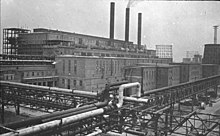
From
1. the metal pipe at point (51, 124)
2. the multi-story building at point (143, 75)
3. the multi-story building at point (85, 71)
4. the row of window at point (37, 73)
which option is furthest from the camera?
the multi-story building at point (143, 75)

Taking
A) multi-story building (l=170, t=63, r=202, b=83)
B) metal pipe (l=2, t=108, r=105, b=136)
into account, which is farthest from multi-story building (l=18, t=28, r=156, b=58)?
metal pipe (l=2, t=108, r=105, b=136)

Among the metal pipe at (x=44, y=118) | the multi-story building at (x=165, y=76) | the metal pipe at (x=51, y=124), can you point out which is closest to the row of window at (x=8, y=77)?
the metal pipe at (x=44, y=118)

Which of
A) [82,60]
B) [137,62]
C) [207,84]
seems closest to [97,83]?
[82,60]

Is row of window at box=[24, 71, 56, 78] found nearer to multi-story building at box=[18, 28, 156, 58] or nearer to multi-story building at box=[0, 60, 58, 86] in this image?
multi-story building at box=[0, 60, 58, 86]

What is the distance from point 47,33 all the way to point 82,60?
12691 mm

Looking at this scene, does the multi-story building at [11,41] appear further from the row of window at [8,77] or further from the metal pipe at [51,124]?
the metal pipe at [51,124]

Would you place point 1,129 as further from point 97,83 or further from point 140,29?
point 140,29

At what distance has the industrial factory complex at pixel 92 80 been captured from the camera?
8773mm

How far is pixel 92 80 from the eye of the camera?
30594 mm

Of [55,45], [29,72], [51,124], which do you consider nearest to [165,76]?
[55,45]

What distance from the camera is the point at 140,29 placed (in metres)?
49.2

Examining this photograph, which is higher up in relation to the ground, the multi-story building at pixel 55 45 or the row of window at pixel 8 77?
the multi-story building at pixel 55 45

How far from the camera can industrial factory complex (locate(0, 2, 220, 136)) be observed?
28.8 ft

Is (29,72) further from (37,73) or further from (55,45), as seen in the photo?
(55,45)
